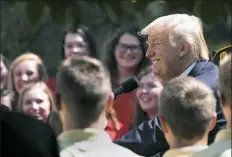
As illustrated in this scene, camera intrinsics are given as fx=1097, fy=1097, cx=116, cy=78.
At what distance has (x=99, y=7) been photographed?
6.79 m

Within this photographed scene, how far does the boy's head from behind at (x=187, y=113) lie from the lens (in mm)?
5227

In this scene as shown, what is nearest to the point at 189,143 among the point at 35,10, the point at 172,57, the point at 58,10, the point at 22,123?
the point at 22,123

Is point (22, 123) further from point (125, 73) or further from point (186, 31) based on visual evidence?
point (125, 73)

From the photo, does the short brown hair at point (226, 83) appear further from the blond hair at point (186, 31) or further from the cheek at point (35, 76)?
the cheek at point (35, 76)

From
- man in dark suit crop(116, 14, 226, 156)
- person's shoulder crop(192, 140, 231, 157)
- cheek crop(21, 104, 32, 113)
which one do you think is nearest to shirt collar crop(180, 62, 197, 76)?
man in dark suit crop(116, 14, 226, 156)

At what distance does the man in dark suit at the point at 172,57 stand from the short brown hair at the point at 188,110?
92 cm

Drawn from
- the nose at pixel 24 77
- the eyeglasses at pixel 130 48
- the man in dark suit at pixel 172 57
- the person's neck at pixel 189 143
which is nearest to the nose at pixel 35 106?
the nose at pixel 24 77

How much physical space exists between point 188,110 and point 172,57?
1438 millimetres

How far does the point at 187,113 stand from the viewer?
5.22 m

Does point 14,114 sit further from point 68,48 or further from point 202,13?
point 68,48

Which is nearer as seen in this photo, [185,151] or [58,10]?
[185,151]

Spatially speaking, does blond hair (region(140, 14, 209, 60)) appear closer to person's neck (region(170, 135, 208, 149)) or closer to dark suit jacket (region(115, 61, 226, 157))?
dark suit jacket (region(115, 61, 226, 157))

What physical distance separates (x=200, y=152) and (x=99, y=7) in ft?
6.35

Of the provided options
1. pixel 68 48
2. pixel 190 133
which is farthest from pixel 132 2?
pixel 68 48
